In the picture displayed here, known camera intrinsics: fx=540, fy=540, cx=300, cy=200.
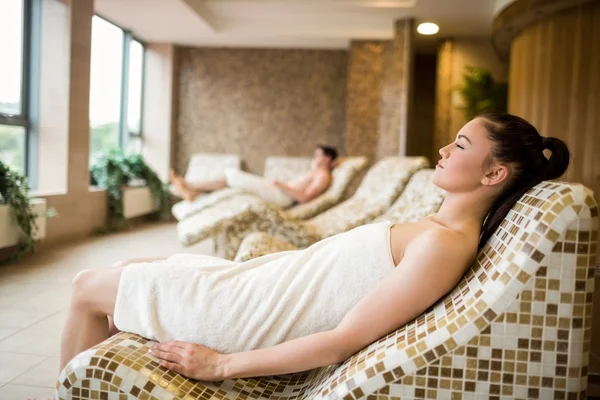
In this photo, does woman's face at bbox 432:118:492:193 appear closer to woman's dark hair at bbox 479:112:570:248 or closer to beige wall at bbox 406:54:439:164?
woman's dark hair at bbox 479:112:570:248

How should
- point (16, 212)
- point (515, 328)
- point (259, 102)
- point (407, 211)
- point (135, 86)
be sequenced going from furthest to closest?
point (259, 102)
point (135, 86)
point (16, 212)
point (407, 211)
point (515, 328)

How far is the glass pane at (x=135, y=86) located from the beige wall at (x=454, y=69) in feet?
14.3

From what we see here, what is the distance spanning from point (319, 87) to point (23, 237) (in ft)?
16.9

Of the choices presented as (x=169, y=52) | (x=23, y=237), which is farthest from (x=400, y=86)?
(x=23, y=237)

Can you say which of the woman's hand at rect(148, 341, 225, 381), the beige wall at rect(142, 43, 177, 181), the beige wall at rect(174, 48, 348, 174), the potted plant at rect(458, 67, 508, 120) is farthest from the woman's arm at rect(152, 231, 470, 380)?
the beige wall at rect(142, 43, 177, 181)

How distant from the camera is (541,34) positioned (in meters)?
5.65

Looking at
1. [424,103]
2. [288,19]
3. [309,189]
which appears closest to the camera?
[309,189]

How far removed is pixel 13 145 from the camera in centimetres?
495

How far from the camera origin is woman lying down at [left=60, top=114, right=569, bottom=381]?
1114mm

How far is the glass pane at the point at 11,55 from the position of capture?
470 centimetres

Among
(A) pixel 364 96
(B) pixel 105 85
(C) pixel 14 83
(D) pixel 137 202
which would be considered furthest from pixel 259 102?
(C) pixel 14 83

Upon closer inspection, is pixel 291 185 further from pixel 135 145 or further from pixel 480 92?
pixel 135 145

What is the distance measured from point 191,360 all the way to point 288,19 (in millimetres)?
6496

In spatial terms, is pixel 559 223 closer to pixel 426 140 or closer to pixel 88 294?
pixel 88 294
